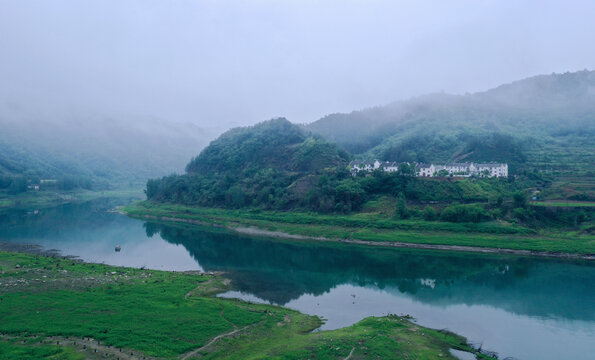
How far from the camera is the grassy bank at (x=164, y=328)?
2212 centimetres

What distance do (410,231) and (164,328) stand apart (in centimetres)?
4761

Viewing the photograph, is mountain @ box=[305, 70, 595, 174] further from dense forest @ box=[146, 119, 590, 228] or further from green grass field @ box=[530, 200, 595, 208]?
dense forest @ box=[146, 119, 590, 228]

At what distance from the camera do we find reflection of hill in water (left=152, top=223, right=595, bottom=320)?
36469mm

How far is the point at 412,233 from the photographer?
2475 inches

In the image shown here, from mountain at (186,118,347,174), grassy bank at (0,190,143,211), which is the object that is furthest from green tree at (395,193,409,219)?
grassy bank at (0,190,143,211)

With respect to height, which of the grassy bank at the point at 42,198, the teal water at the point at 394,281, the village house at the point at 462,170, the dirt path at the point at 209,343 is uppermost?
the village house at the point at 462,170

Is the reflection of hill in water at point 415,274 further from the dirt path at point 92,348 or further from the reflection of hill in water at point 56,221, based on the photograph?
the reflection of hill in water at point 56,221

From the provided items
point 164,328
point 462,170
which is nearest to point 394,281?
point 164,328

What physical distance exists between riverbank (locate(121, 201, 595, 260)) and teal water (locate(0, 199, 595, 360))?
299cm

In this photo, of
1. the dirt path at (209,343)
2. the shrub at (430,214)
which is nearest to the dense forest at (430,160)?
the shrub at (430,214)

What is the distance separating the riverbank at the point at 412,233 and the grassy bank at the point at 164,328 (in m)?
33.2

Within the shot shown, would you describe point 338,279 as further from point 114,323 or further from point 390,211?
point 390,211

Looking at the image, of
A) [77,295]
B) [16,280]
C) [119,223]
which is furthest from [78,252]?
[119,223]

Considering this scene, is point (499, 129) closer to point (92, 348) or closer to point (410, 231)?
point (410, 231)
